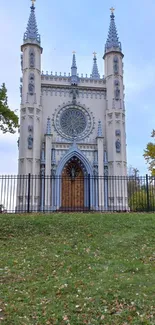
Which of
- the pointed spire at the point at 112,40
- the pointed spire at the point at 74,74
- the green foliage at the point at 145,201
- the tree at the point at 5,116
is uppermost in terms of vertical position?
the pointed spire at the point at 112,40

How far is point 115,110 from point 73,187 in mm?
8286

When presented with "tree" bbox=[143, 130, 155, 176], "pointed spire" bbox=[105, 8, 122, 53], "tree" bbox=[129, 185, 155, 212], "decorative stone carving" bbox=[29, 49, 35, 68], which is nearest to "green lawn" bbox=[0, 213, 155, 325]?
"tree" bbox=[129, 185, 155, 212]

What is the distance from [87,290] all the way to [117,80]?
27053mm

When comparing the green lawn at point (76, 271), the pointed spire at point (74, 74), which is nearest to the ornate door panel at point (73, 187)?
the pointed spire at point (74, 74)

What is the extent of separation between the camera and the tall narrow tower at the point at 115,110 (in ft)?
94.4

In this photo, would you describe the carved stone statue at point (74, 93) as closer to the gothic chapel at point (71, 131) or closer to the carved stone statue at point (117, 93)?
→ the gothic chapel at point (71, 131)

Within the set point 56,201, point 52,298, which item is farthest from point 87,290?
point 56,201

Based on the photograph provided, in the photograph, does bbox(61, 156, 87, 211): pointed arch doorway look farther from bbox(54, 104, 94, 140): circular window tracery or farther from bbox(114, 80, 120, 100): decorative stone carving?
bbox(114, 80, 120, 100): decorative stone carving

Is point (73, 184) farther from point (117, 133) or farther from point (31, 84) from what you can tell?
point (31, 84)

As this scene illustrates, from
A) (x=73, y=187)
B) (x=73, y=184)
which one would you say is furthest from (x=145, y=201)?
(x=73, y=184)

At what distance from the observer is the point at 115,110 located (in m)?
29.9

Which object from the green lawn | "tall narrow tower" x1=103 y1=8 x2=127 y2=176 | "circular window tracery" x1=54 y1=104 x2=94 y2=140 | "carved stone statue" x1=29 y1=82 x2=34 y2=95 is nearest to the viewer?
the green lawn

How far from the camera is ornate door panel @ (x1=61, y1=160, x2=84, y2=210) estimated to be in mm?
28078

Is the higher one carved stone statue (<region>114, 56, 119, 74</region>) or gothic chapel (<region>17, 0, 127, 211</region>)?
carved stone statue (<region>114, 56, 119, 74</region>)
